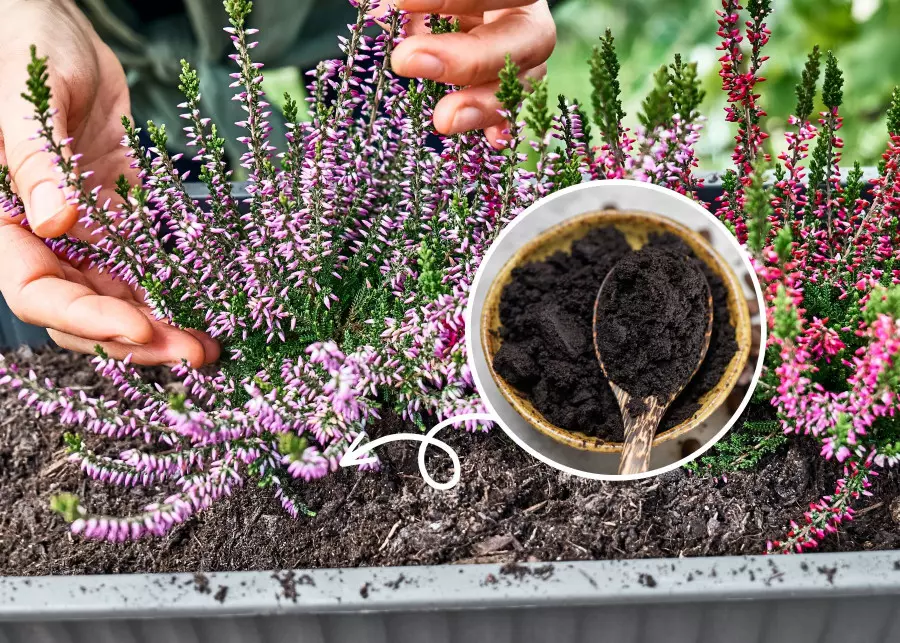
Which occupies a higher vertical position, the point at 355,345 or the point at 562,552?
the point at 355,345

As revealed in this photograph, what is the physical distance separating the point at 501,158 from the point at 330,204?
1.22 feet

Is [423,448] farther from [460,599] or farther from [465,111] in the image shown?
[465,111]

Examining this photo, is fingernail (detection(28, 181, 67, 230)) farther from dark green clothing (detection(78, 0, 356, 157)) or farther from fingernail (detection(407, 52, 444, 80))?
dark green clothing (detection(78, 0, 356, 157))

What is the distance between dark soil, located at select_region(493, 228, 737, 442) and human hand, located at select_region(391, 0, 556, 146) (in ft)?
0.88

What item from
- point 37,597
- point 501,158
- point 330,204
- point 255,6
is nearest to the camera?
point 37,597

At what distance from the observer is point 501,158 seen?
153 cm

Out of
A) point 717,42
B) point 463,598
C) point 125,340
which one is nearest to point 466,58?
point 125,340

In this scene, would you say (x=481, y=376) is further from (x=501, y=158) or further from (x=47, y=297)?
(x=47, y=297)

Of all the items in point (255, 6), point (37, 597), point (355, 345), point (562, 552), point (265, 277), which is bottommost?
point (562, 552)

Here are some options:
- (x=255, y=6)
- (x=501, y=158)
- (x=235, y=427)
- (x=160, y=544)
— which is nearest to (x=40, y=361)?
(x=160, y=544)

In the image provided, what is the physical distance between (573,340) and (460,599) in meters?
0.48

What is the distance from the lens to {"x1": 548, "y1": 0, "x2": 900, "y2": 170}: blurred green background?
381 cm

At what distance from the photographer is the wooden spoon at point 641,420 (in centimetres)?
135

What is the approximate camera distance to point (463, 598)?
1.25 m
